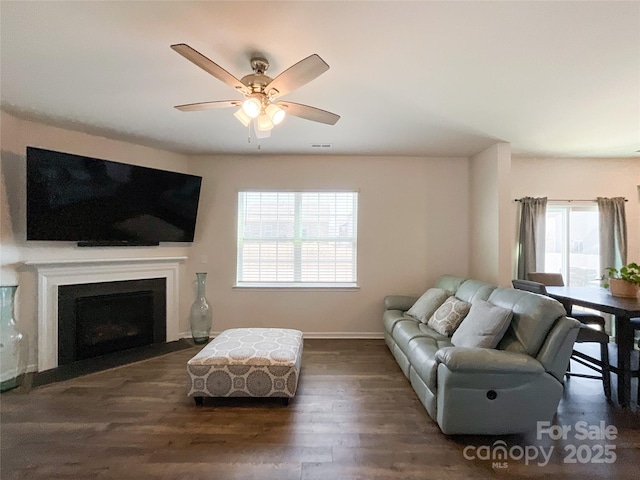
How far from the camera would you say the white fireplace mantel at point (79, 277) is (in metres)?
3.30

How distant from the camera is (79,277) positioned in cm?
356

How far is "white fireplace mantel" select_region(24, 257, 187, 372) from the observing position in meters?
3.30

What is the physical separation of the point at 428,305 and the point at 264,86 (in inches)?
113

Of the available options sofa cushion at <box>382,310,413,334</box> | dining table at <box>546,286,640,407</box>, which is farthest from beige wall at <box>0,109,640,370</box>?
dining table at <box>546,286,640,407</box>

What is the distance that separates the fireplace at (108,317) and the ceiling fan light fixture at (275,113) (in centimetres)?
303

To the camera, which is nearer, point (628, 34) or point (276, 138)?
point (628, 34)

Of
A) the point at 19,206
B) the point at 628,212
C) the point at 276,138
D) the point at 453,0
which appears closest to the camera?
the point at 453,0

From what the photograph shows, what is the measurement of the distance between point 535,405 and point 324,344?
253cm

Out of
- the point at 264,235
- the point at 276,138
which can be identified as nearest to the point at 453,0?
the point at 276,138

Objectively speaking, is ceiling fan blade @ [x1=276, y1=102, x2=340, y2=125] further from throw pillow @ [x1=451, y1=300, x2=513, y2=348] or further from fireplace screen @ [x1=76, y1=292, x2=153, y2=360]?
fireplace screen @ [x1=76, y1=292, x2=153, y2=360]

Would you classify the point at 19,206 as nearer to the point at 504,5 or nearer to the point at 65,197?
the point at 65,197

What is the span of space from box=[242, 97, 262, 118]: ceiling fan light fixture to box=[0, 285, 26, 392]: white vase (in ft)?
9.18

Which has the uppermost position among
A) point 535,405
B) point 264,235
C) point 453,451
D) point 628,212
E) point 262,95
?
point 262,95

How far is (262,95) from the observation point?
209 cm
